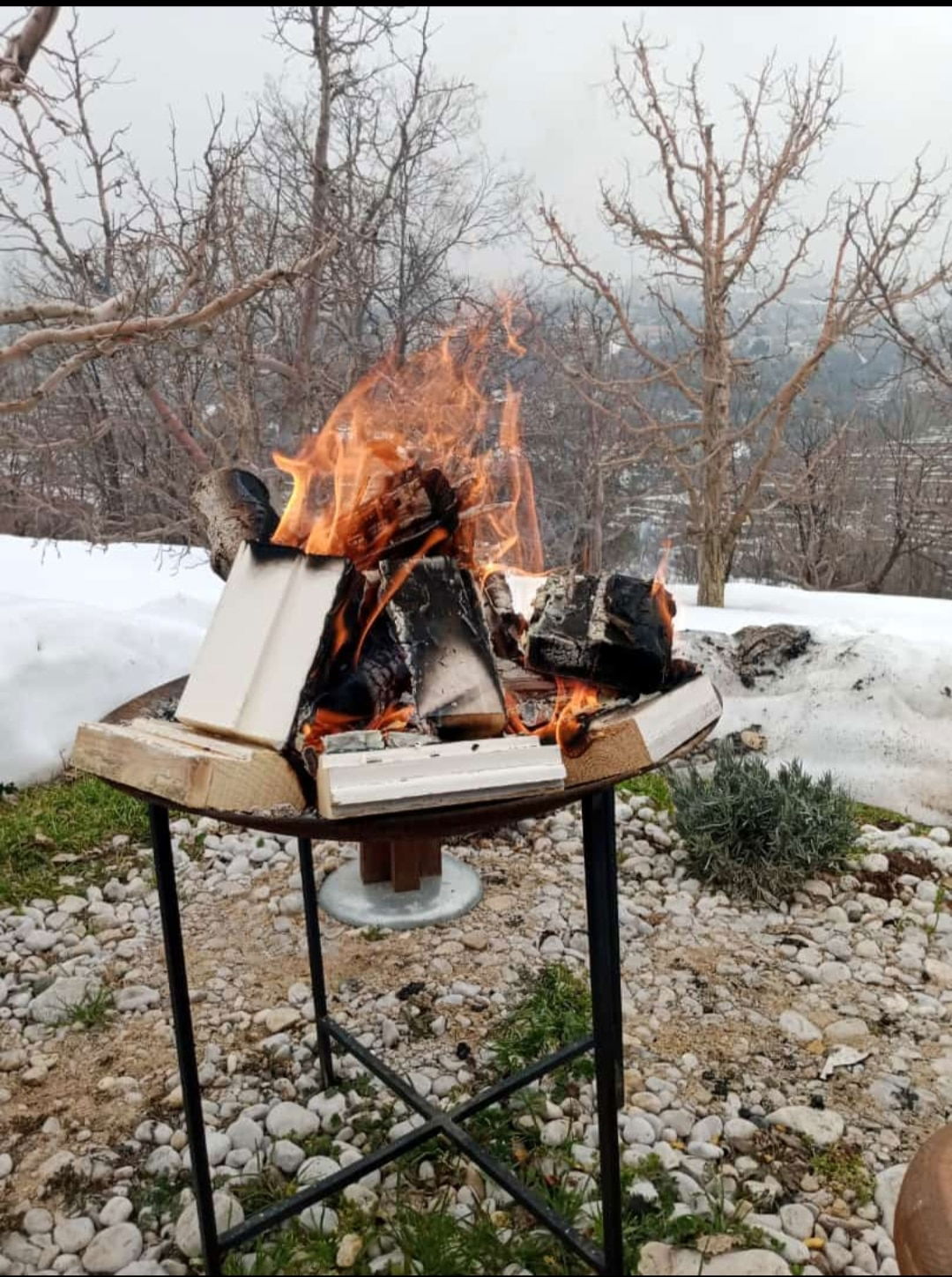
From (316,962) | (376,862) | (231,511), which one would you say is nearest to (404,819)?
(231,511)

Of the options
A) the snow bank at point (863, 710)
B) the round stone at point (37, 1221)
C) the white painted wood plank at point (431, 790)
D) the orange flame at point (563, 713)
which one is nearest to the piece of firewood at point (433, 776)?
the white painted wood plank at point (431, 790)

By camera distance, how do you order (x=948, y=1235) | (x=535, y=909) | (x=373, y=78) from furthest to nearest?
(x=373, y=78), (x=535, y=909), (x=948, y=1235)

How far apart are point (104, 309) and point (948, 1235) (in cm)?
394

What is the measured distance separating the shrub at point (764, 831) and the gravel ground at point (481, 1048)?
80 mm

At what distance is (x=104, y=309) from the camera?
3775 mm

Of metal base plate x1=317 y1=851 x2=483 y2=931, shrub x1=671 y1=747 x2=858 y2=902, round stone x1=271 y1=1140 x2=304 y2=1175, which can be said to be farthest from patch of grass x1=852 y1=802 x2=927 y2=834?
round stone x1=271 y1=1140 x2=304 y2=1175

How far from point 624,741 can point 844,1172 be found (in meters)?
1.22

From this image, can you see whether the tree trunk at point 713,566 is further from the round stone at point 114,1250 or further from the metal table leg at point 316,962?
the round stone at point 114,1250

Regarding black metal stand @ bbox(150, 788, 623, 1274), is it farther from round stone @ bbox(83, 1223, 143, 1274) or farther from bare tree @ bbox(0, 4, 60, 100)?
bare tree @ bbox(0, 4, 60, 100)

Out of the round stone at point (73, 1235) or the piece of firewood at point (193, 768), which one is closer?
the piece of firewood at point (193, 768)

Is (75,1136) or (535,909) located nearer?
(75,1136)

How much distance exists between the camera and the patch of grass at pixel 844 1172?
183 cm

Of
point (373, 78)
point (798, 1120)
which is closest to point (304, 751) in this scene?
point (798, 1120)

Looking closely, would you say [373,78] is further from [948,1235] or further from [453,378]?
[948,1235]
